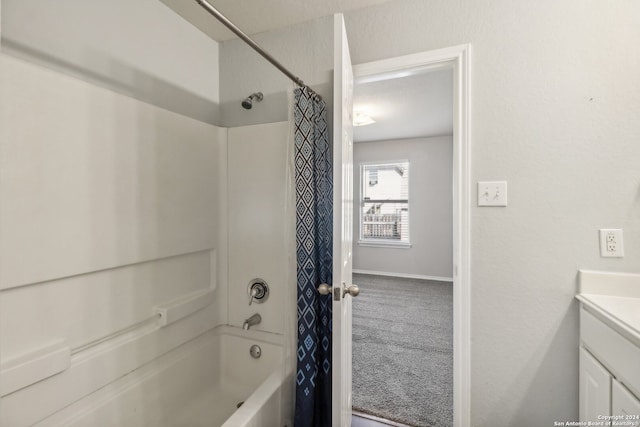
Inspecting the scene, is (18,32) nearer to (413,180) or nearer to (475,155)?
(475,155)

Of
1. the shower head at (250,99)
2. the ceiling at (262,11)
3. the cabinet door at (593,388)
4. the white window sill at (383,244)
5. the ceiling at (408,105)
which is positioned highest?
the ceiling at (408,105)

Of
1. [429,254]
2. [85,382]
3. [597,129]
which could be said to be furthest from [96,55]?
[429,254]

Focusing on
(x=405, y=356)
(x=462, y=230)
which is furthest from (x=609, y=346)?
(x=405, y=356)

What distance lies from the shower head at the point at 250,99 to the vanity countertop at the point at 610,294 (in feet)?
6.52

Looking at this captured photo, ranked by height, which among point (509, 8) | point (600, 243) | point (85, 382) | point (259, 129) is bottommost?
point (85, 382)

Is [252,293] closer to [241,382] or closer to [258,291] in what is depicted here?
[258,291]

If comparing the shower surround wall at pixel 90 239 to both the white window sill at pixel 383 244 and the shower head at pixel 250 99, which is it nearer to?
the shower head at pixel 250 99

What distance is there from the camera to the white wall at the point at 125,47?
1112 millimetres

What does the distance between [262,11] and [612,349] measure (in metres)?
2.32

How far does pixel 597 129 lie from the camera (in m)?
1.25

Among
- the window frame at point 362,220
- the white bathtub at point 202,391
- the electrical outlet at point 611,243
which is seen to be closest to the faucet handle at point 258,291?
the white bathtub at point 202,391

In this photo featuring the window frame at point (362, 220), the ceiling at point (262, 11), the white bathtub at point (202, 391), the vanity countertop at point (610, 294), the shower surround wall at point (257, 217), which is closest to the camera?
the vanity countertop at point (610, 294)

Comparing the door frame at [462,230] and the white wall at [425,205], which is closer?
the door frame at [462,230]

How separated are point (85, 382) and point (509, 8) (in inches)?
99.6
